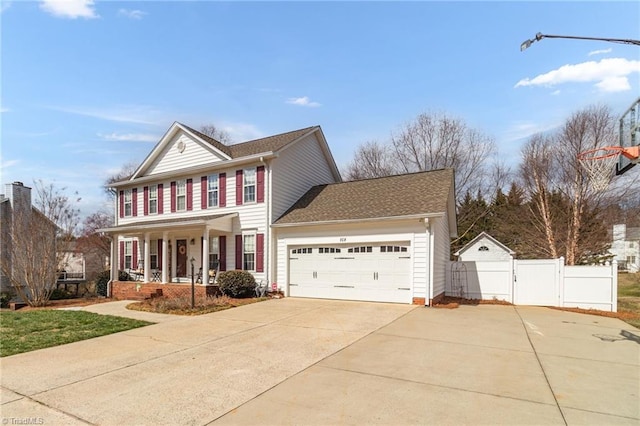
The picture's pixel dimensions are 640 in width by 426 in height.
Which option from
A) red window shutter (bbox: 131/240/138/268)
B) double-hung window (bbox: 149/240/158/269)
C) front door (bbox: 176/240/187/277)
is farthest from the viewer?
red window shutter (bbox: 131/240/138/268)

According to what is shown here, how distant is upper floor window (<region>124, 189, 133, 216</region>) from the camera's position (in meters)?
20.6

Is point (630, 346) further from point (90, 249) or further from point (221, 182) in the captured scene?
→ point (90, 249)

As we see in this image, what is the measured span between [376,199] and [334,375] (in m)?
10.1

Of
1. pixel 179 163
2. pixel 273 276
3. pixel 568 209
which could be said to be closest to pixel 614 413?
pixel 273 276

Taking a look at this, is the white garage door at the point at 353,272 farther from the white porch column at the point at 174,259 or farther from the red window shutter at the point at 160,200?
the red window shutter at the point at 160,200

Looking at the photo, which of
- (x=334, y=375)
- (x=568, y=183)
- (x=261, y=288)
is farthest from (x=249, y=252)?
(x=568, y=183)

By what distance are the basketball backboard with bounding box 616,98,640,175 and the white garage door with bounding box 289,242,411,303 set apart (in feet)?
21.7

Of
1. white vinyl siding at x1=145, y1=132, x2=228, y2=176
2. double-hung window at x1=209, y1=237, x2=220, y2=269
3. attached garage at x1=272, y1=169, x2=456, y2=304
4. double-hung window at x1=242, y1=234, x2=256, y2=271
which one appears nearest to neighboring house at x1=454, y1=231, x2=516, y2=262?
attached garage at x1=272, y1=169, x2=456, y2=304

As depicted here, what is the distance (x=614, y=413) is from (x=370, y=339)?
418cm

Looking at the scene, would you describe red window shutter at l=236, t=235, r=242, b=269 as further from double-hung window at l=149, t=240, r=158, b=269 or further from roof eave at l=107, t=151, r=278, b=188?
double-hung window at l=149, t=240, r=158, b=269

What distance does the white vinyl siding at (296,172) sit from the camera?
1588 centimetres

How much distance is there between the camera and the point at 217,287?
1484 cm

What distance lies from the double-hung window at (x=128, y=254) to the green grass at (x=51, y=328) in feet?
27.9

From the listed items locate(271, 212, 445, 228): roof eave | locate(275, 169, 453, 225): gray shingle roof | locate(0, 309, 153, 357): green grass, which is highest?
Answer: locate(275, 169, 453, 225): gray shingle roof
